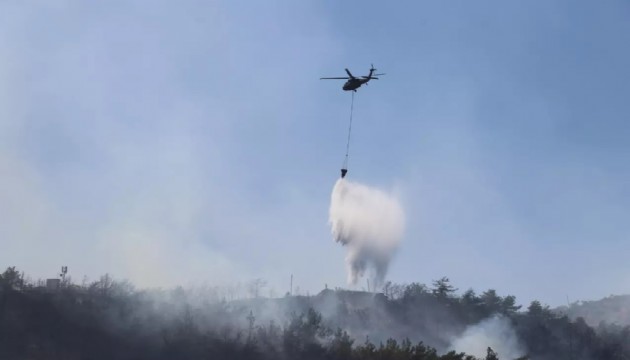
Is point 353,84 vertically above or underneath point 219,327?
above

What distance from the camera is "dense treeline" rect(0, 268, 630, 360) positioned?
9231 cm

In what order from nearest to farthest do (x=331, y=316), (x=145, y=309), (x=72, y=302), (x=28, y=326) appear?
(x=28, y=326) < (x=72, y=302) < (x=145, y=309) < (x=331, y=316)

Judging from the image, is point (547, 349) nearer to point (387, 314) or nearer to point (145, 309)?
point (387, 314)

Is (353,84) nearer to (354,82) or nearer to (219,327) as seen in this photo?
(354,82)

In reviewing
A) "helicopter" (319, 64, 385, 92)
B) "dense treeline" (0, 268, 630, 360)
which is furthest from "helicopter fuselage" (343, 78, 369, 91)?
"dense treeline" (0, 268, 630, 360)

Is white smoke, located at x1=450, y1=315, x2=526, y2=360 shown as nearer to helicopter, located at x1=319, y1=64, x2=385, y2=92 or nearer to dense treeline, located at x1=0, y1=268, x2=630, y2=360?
dense treeline, located at x1=0, y1=268, x2=630, y2=360

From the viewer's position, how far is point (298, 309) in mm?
135375

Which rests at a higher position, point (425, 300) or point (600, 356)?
point (425, 300)

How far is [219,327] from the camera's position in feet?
349

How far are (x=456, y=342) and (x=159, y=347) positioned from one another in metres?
62.0

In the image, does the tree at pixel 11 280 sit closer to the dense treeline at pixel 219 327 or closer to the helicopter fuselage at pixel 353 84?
the dense treeline at pixel 219 327

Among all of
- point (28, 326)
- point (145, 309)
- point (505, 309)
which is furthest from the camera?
point (505, 309)

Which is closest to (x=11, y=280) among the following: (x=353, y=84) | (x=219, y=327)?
(x=219, y=327)

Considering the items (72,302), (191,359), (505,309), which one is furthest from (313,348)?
(505,309)
